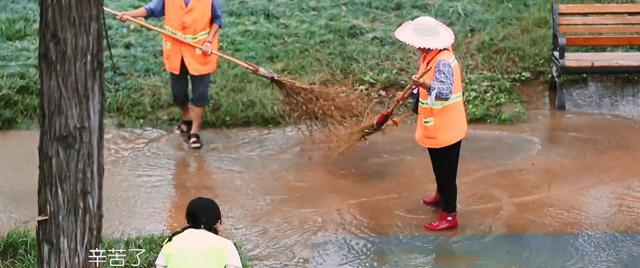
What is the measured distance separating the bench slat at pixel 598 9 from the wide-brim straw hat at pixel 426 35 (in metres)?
3.42

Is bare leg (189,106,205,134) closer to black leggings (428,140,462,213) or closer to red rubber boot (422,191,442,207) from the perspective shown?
red rubber boot (422,191,442,207)

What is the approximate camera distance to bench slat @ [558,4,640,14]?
29.9 ft

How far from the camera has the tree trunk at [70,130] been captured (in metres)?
4.04

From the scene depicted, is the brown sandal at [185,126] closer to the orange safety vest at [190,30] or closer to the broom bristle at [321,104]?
the orange safety vest at [190,30]

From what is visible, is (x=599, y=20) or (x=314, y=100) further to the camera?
(x=599, y=20)

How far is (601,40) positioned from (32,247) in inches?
221

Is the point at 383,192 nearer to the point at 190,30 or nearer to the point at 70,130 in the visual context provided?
the point at 190,30

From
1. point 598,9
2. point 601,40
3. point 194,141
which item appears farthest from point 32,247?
point 598,9

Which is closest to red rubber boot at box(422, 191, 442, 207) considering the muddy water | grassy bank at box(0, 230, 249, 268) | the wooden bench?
the muddy water

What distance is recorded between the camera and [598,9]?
914 cm

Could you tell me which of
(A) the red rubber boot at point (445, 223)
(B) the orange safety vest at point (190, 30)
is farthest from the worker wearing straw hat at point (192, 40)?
(A) the red rubber boot at point (445, 223)

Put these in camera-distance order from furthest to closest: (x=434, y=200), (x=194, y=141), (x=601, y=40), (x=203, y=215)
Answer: (x=601, y=40) < (x=194, y=141) < (x=434, y=200) < (x=203, y=215)

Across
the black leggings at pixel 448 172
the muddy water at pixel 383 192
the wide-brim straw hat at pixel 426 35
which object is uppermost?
the wide-brim straw hat at pixel 426 35

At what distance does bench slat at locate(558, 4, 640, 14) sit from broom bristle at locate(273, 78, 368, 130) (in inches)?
108
